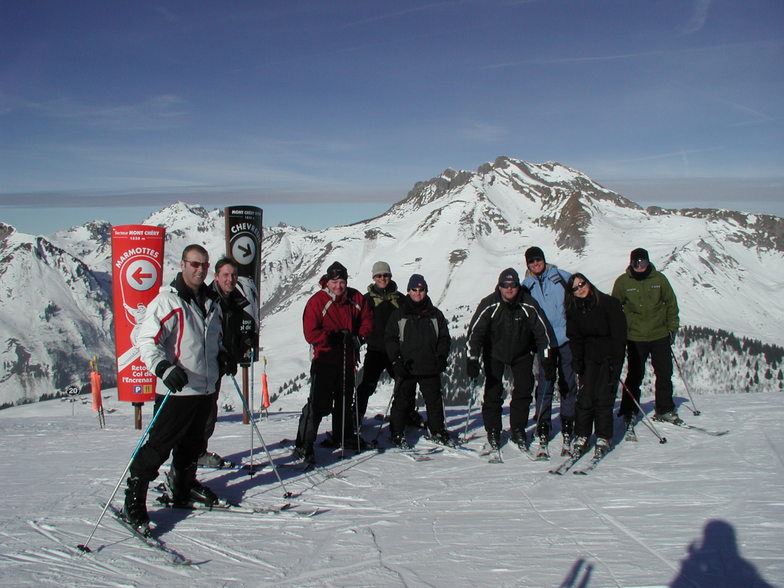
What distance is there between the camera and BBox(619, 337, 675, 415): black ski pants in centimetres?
870

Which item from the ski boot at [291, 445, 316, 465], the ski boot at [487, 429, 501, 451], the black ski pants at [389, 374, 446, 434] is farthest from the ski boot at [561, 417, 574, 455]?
the ski boot at [291, 445, 316, 465]

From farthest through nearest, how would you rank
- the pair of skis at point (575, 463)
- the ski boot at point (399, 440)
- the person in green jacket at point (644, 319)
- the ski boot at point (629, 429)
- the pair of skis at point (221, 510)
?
the person in green jacket at point (644, 319), the ski boot at point (629, 429), the ski boot at point (399, 440), the pair of skis at point (575, 463), the pair of skis at point (221, 510)

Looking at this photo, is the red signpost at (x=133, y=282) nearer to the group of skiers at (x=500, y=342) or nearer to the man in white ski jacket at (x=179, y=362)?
the group of skiers at (x=500, y=342)

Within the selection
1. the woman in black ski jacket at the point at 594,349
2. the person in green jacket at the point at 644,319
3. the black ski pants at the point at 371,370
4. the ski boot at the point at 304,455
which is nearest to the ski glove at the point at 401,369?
the black ski pants at the point at 371,370

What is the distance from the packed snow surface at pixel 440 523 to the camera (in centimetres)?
439

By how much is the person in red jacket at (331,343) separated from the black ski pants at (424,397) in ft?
2.51

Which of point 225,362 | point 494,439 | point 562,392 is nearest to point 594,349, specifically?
point 562,392

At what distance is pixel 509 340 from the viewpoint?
297 inches

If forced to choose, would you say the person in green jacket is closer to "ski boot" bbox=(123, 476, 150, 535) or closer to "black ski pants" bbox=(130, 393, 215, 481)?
"black ski pants" bbox=(130, 393, 215, 481)

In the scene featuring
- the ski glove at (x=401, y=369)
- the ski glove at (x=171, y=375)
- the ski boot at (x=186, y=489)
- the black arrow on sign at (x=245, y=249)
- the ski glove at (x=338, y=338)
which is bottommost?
the ski boot at (x=186, y=489)

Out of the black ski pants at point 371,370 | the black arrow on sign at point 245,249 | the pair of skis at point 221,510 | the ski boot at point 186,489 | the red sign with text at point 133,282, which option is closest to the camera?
the pair of skis at point 221,510

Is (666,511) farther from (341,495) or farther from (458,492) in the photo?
(341,495)

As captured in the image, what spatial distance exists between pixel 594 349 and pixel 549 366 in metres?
0.59

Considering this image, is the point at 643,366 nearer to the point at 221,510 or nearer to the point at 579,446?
the point at 579,446
